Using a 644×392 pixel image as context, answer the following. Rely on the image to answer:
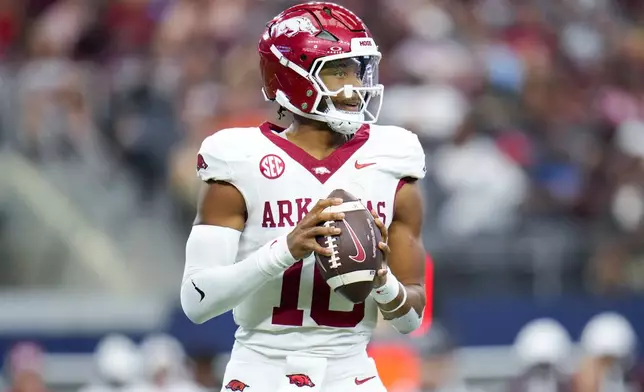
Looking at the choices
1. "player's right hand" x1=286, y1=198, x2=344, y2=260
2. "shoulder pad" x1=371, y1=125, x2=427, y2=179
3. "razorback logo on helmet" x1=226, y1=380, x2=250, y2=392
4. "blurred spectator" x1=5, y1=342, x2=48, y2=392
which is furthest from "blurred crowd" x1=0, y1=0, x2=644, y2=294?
"player's right hand" x1=286, y1=198, x2=344, y2=260

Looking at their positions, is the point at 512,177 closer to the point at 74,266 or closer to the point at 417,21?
the point at 417,21

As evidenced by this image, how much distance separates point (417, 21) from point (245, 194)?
27.6 feet

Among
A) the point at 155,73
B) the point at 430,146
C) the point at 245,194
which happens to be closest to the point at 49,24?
the point at 155,73

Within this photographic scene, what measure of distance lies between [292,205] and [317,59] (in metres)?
0.46

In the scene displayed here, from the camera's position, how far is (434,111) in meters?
11.0

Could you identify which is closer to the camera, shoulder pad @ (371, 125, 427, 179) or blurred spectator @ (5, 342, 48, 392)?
shoulder pad @ (371, 125, 427, 179)

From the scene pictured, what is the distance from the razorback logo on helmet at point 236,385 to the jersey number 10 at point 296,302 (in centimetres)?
21

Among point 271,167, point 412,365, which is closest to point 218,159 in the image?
point 271,167

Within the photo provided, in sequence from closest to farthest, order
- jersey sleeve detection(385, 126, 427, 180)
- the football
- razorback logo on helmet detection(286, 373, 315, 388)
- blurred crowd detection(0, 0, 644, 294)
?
the football → razorback logo on helmet detection(286, 373, 315, 388) → jersey sleeve detection(385, 126, 427, 180) → blurred crowd detection(0, 0, 644, 294)

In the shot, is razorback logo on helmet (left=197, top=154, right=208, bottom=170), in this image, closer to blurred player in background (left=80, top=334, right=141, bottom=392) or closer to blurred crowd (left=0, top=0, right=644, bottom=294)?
blurred player in background (left=80, top=334, right=141, bottom=392)

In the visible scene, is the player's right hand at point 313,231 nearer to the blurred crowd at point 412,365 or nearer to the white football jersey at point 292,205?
the white football jersey at point 292,205

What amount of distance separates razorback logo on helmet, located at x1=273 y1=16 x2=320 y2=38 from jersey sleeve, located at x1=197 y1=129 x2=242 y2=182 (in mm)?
380

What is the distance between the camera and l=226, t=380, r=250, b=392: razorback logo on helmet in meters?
4.24

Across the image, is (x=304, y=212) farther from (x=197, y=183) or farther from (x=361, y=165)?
(x=197, y=183)
